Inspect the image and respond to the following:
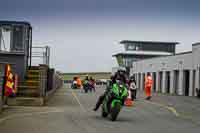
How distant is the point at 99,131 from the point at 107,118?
3.66 meters

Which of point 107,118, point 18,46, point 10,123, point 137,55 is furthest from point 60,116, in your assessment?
point 137,55

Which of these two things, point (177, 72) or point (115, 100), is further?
point (177, 72)

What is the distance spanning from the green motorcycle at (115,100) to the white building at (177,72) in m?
32.0

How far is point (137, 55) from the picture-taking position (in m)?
106

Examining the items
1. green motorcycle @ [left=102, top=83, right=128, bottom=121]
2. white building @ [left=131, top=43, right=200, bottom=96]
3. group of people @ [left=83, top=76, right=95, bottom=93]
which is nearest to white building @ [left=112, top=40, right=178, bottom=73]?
white building @ [left=131, top=43, right=200, bottom=96]

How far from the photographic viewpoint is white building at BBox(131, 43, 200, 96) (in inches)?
1878

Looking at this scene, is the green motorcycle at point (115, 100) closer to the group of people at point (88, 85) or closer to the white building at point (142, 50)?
the group of people at point (88, 85)

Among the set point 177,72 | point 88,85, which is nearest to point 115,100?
point 88,85

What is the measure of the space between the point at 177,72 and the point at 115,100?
42.1 meters

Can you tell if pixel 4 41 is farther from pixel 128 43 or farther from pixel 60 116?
pixel 128 43

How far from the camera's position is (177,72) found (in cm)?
5569

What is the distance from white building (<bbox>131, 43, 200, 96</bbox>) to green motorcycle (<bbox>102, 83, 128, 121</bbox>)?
105 ft

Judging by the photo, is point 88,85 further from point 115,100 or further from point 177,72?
point 115,100

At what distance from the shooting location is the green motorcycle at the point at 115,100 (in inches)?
563
